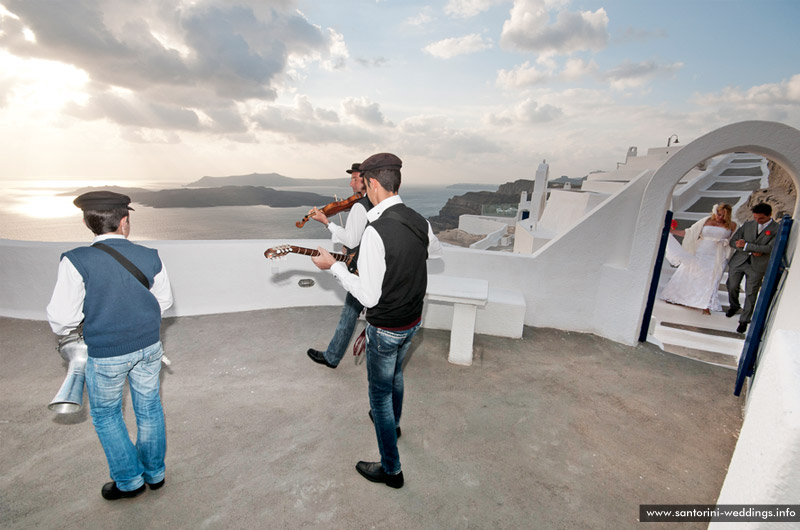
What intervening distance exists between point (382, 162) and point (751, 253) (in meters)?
6.34

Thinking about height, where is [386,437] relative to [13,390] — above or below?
above

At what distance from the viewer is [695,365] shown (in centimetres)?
458

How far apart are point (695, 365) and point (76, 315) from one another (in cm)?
612

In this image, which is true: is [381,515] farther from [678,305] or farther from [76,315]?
[678,305]

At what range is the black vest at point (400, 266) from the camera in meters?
2.13

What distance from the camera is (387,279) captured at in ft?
7.12

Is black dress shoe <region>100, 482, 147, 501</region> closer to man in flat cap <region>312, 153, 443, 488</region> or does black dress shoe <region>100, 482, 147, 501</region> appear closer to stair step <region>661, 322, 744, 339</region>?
man in flat cap <region>312, 153, 443, 488</region>

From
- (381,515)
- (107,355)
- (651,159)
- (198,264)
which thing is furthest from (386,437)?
(651,159)

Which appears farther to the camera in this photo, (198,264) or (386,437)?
(198,264)

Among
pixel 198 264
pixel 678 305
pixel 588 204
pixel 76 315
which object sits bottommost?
pixel 678 305

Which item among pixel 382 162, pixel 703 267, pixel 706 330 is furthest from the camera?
pixel 703 267

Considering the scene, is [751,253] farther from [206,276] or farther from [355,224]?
[206,276]

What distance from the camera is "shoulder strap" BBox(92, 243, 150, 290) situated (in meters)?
2.00

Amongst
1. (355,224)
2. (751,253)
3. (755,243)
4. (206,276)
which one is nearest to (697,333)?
(751,253)
